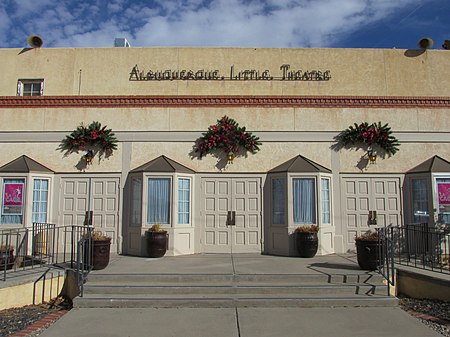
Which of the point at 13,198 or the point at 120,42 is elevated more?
the point at 120,42

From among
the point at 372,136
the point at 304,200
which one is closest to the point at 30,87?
the point at 304,200

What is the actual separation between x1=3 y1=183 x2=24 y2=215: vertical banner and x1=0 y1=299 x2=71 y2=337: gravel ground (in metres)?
4.50

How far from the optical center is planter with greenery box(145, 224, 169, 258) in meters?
11.0

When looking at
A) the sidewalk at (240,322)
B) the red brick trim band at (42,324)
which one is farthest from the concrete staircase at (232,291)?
the red brick trim band at (42,324)

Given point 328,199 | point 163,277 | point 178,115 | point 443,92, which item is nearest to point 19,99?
point 178,115

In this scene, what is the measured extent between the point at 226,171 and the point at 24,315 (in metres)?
6.97

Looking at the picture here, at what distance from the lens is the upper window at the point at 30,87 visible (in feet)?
47.8

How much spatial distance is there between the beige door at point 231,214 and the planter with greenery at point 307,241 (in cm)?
151

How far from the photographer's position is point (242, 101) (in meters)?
12.8

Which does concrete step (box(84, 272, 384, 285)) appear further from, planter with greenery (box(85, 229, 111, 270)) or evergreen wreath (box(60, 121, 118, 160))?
evergreen wreath (box(60, 121, 118, 160))

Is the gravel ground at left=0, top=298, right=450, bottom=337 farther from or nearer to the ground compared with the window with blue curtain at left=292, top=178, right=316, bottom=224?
nearer to the ground

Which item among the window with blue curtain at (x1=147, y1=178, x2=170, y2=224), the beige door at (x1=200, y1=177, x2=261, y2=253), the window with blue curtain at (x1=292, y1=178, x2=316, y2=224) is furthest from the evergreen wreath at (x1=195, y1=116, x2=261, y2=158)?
the window with blue curtain at (x1=292, y1=178, x2=316, y2=224)

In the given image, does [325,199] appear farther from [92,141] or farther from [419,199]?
[92,141]

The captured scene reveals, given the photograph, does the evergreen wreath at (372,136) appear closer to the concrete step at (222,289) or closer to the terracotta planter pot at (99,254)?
the concrete step at (222,289)
